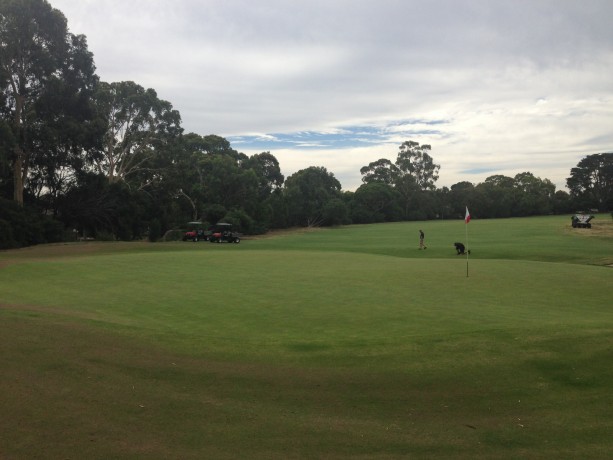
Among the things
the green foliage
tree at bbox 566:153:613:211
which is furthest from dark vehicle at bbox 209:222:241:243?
tree at bbox 566:153:613:211

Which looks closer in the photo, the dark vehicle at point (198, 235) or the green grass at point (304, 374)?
the green grass at point (304, 374)

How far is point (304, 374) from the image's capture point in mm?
9195

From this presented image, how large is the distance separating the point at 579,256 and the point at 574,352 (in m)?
30.2

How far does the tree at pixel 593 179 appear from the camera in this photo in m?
143

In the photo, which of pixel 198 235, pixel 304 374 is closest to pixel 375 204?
pixel 198 235

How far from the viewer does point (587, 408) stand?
786cm

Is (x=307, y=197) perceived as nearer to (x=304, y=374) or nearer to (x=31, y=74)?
(x=31, y=74)

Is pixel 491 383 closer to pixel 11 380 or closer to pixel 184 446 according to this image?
pixel 184 446

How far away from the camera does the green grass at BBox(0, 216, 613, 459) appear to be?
648cm

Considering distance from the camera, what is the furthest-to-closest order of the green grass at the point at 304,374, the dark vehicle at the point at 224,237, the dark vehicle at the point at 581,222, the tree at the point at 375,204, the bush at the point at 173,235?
the tree at the point at 375,204
the dark vehicle at the point at 581,222
the bush at the point at 173,235
the dark vehicle at the point at 224,237
the green grass at the point at 304,374

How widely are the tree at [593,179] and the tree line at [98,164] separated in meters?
74.6

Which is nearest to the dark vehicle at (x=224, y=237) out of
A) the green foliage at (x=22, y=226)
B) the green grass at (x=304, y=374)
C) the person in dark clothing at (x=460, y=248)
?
the green foliage at (x=22, y=226)

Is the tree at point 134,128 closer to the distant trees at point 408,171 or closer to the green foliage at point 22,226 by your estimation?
the green foliage at point 22,226

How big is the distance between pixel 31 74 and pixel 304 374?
A: 51.9 metres
